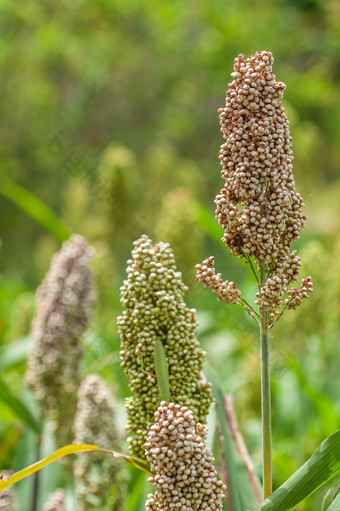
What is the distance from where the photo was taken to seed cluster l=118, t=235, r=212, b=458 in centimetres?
166

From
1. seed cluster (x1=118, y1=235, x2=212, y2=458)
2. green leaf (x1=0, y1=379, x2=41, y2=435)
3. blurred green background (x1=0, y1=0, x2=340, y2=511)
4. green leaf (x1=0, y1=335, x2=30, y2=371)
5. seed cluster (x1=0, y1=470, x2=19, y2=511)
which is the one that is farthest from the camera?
blurred green background (x1=0, y1=0, x2=340, y2=511)

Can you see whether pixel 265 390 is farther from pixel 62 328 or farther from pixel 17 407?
pixel 17 407

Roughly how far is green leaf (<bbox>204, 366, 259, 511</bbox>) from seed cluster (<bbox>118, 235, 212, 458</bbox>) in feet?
1.10

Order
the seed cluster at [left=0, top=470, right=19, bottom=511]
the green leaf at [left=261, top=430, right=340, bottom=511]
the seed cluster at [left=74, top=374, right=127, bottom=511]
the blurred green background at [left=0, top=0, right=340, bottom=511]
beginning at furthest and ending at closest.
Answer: the blurred green background at [left=0, top=0, right=340, bottom=511] → the seed cluster at [left=74, top=374, right=127, bottom=511] → the seed cluster at [left=0, top=470, right=19, bottom=511] → the green leaf at [left=261, top=430, right=340, bottom=511]

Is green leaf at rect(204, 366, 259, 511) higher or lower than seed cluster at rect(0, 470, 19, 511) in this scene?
lower

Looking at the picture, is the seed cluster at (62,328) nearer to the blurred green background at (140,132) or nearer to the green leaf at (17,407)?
the green leaf at (17,407)

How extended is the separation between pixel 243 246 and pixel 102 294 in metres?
4.44

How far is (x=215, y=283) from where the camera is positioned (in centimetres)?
153

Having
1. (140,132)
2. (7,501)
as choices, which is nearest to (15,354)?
(7,501)

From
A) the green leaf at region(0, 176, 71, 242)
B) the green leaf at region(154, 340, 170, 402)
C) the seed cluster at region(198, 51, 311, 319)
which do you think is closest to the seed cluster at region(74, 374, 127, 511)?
the green leaf at region(154, 340, 170, 402)

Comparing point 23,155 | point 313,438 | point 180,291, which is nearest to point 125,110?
point 23,155

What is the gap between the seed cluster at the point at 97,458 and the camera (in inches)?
95.7

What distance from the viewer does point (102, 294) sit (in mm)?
5891

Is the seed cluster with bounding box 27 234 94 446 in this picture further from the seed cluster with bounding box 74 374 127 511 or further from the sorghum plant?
the sorghum plant
